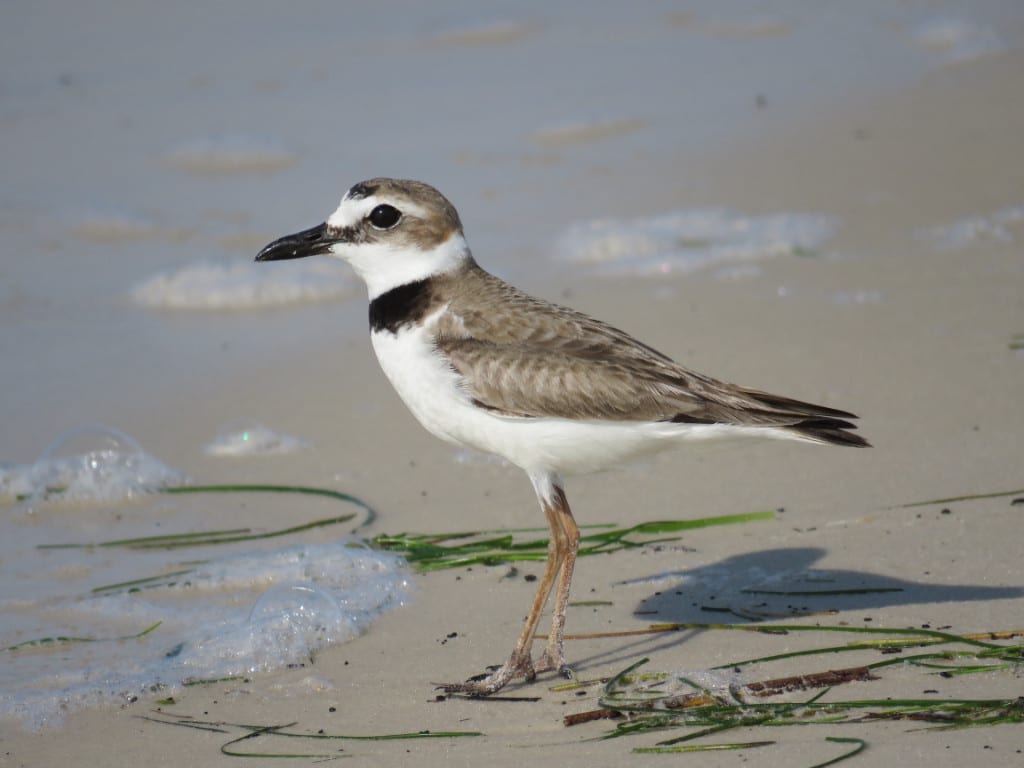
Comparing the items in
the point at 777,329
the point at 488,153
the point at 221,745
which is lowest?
the point at 221,745

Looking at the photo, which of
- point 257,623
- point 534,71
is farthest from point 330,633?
point 534,71

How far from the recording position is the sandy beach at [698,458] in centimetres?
476

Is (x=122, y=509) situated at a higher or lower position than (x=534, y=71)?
lower

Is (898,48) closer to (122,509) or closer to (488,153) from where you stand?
(488,153)

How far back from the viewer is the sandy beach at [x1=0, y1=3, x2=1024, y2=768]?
4758mm

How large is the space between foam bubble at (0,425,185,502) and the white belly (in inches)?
90.3

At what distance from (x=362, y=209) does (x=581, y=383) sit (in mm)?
1131

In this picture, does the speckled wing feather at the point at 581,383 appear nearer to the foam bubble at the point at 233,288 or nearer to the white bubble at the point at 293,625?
the white bubble at the point at 293,625

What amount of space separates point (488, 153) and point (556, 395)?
22.0 ft

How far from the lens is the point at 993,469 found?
20.8 ft

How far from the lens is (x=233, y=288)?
961 cm

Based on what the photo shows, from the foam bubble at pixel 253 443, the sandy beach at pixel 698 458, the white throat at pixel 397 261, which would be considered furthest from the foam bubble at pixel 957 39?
the white throat at pixel 397 261

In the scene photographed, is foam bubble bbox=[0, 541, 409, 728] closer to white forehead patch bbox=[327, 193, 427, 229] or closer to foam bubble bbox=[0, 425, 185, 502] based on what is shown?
foam bubble bbox=[0, 425, 185, 502]

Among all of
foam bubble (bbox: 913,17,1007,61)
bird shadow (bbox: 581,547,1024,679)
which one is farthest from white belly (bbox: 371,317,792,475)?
foam bubble (bbox: 913,17,1007,61)
